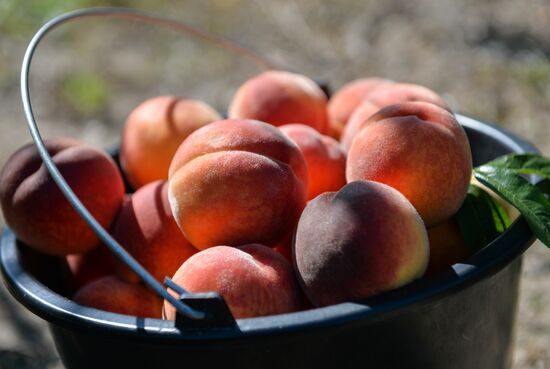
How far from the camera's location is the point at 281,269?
1.10 m

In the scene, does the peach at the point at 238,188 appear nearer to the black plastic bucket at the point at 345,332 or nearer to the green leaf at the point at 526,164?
the black plastic bucket at the point at 345,332

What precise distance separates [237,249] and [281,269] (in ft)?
0.25

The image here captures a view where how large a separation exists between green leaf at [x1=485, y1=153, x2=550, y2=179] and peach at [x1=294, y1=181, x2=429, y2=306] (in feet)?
1.06

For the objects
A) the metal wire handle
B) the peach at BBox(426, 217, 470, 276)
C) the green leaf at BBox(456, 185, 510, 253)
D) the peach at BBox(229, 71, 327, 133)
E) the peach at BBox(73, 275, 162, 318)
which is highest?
the metal wire handle

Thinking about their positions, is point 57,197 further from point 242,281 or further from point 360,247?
point 360,247

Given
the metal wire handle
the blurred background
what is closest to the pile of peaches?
the metal wire handle

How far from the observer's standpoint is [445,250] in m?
1.24

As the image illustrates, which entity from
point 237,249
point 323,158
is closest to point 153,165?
point 323,158

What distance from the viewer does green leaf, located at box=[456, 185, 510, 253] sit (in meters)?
1.20

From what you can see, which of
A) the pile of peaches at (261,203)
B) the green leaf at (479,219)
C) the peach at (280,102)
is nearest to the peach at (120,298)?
the pile of peaches at (261,203)

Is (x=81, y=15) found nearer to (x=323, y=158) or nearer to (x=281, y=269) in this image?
(x=323, y=158)

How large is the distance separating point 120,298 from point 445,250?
599 millimetres

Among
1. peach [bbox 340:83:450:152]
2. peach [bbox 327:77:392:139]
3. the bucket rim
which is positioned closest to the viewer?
the bucket rim

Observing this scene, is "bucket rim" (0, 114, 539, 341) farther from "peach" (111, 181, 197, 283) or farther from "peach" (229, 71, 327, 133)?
"peach" (229, 71, 327, 133)
